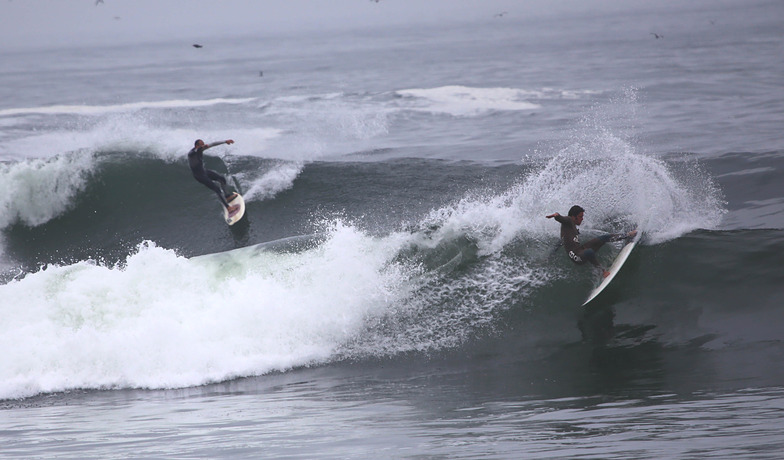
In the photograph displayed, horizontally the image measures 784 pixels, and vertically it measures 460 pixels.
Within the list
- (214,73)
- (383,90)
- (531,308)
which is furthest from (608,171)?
(214,73)

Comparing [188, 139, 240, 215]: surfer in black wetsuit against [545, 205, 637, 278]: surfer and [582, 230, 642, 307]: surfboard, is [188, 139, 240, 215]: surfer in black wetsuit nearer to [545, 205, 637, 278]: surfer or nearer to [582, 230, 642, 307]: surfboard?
[545, 205, 637, 278]: surfer

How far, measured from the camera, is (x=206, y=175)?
1541cm

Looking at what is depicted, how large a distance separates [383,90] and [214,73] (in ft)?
74.7

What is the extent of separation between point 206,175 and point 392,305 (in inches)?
248

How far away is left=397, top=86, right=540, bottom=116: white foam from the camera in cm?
3278

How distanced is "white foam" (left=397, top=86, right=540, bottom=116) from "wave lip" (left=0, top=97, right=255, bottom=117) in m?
9.26

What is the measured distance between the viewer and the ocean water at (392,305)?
738 centimetres

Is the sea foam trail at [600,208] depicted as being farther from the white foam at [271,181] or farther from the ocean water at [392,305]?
the white foam at [271,181]

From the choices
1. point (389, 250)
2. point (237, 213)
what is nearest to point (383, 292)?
point (389, 250)

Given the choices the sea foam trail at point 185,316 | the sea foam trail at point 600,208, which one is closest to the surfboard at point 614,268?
the sea foam trail at point 600,208

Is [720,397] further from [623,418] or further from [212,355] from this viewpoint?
[212,355]

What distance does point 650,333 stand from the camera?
10.1m

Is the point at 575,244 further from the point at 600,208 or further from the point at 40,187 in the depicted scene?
the point at 40,187

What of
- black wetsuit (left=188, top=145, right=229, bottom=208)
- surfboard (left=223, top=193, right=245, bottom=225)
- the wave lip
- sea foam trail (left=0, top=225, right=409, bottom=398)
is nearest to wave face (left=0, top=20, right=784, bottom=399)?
sea foam trail (left=0, top=225, right=409, bottom=398)
